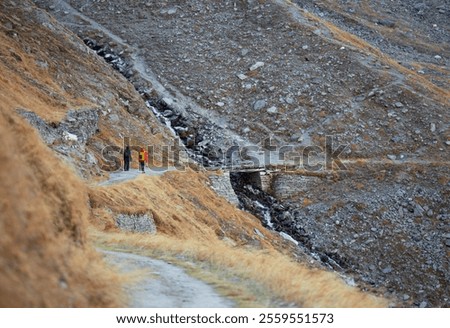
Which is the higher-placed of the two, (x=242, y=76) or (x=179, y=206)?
(x=179, y=206)

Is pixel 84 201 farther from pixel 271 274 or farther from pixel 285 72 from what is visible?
pixel 285 72

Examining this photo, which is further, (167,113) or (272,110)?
(272,110)

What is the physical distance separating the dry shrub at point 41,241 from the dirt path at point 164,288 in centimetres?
70

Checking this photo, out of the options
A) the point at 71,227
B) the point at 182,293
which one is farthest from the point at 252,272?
the point at 71,227

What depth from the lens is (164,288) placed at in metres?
10.5

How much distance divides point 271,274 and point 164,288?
7.62 feet

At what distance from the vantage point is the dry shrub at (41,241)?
6.54 metres

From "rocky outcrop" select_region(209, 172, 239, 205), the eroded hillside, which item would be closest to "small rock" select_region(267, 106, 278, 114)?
the eroded hillside

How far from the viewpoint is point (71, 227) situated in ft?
31.1

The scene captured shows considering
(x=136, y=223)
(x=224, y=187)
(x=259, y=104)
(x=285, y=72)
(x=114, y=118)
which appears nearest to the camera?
(x=136, y=223)

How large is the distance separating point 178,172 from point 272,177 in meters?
9.13

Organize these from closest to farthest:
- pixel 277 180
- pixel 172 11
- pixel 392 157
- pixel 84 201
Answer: pixel 84 201
pixel 277 180
pixel 392 157
pixel 172 11

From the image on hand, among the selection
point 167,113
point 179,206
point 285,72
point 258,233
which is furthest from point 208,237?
point 285,72

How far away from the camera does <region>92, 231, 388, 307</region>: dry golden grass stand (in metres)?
10.4
